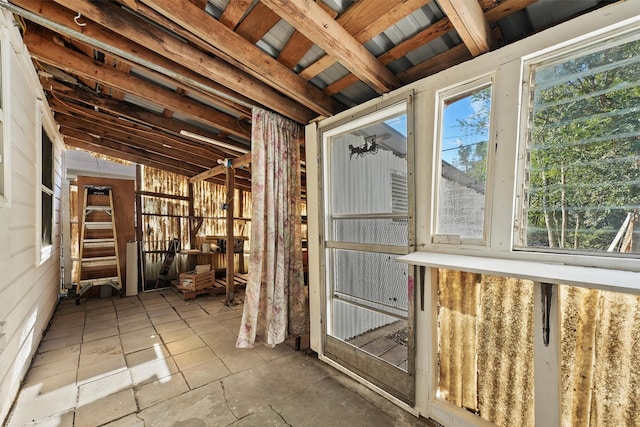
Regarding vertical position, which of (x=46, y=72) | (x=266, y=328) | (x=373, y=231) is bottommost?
(x=266, y=328)

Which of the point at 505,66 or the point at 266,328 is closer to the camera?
the point at 505,66

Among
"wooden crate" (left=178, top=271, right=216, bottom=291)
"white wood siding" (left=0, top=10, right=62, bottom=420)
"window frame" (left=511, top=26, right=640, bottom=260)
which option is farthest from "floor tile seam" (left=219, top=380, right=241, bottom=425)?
"wooden crate" (left=178, top=271, right=216, bottom=291)

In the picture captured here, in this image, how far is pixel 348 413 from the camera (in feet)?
6.07

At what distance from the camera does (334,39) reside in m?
1.62

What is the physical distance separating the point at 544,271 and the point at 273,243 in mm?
2189

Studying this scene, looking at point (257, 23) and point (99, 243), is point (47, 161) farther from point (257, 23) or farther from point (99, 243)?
point (257, 23)

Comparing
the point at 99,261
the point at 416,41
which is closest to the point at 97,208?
the point at 99,261

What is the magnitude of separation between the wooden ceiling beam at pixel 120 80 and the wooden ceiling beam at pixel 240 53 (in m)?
1.35

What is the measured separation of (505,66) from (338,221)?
1.62m

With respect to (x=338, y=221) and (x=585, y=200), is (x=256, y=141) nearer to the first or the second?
(x=338, y=221)

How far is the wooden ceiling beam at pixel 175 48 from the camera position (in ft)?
5.46

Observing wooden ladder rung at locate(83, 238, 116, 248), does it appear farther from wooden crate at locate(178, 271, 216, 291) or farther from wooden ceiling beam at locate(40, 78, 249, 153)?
wooden ceiling beam at locate(40, 78, 249, 153)

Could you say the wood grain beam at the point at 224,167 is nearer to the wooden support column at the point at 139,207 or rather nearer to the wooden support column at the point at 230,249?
the wooden support column at the point at 230,249

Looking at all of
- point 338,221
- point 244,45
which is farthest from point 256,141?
point 338,221
